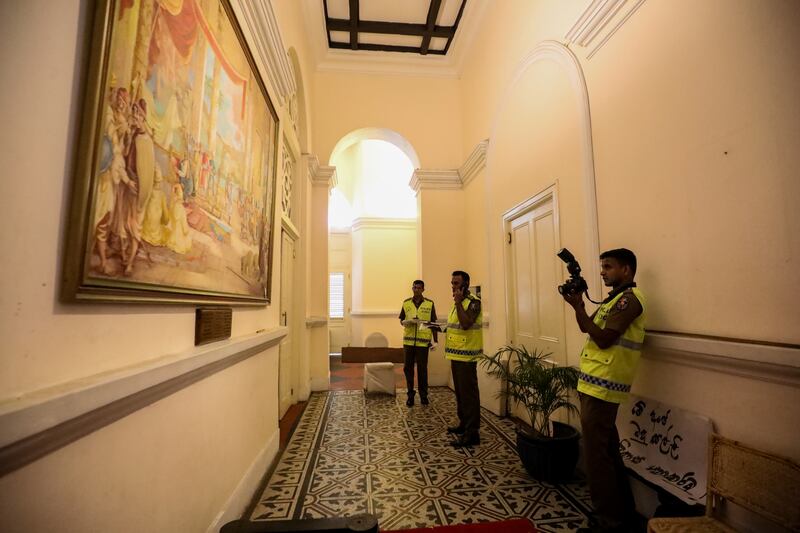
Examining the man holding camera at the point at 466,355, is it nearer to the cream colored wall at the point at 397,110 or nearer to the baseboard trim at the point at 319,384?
the baseboard trim at the point at 319,384

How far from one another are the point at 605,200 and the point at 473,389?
2.20 meters

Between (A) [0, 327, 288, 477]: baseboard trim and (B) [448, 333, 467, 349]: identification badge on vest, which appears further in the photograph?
(B) [448, 333, 467, 349]: identification badge on vest

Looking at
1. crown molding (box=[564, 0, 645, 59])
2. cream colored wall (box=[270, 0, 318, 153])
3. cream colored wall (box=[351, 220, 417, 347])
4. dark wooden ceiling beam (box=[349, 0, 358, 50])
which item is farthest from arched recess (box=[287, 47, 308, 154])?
cream colored wall (box=[351, 220, 417, 347])

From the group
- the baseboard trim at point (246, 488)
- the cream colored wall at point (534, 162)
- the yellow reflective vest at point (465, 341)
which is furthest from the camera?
the yellow reflective vest at point (465, 341)

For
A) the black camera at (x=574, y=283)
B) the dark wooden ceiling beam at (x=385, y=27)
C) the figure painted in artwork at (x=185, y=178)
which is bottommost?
the black camera at (x=574, y=283)

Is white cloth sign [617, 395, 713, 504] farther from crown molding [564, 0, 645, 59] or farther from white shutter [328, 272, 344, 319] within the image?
white shutter [328, 272, 344, 319]

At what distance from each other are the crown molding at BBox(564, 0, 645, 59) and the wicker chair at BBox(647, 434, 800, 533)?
107 inches

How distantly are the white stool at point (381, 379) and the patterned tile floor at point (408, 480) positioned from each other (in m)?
1.03

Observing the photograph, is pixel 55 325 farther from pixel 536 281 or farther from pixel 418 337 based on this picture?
pixel 418 337

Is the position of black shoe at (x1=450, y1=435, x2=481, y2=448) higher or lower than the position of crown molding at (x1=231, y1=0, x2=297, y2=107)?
lower

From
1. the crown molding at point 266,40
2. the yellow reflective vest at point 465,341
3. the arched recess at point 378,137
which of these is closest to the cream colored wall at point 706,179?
the yellow reflective vest at point 465,341

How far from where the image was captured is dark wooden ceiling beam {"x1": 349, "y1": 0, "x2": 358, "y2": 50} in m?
5.63

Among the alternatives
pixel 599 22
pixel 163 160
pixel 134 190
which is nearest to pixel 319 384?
pixel 163 160

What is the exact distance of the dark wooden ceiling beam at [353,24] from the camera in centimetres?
563
